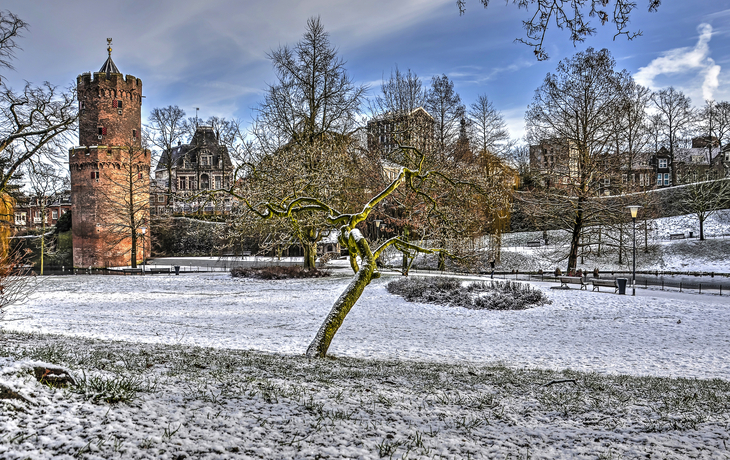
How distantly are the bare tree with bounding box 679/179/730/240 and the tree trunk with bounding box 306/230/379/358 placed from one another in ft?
125

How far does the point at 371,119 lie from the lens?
32.8 meters

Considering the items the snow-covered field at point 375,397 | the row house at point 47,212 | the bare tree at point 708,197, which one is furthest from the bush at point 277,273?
the row house at point 47,212

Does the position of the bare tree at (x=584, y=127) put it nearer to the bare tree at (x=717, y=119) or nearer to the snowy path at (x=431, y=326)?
the snowy path at (x=431, y=326)

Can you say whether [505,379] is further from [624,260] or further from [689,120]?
[689,120]

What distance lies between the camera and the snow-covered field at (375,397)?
3539 mm

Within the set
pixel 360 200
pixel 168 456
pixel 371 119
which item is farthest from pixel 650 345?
pixel 371 119

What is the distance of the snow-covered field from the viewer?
354 cm

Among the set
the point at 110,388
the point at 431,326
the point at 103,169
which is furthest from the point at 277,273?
the point at 103,169

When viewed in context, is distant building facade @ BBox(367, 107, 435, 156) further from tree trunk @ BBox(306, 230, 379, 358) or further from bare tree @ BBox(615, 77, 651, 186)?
tree trunk @ BBox(306, 230, 379, 358)

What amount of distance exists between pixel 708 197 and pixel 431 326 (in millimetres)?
37899

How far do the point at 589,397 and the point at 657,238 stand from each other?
40.7 meters

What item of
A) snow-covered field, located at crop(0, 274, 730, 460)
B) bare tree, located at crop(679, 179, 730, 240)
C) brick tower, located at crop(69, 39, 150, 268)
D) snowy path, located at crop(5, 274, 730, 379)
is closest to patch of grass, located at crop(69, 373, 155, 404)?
snow-covered field, located at crop(0, 274, 730, 460)

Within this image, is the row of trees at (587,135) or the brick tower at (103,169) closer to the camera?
the row of trees at (587,135)

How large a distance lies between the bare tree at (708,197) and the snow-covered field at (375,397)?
29771mm
